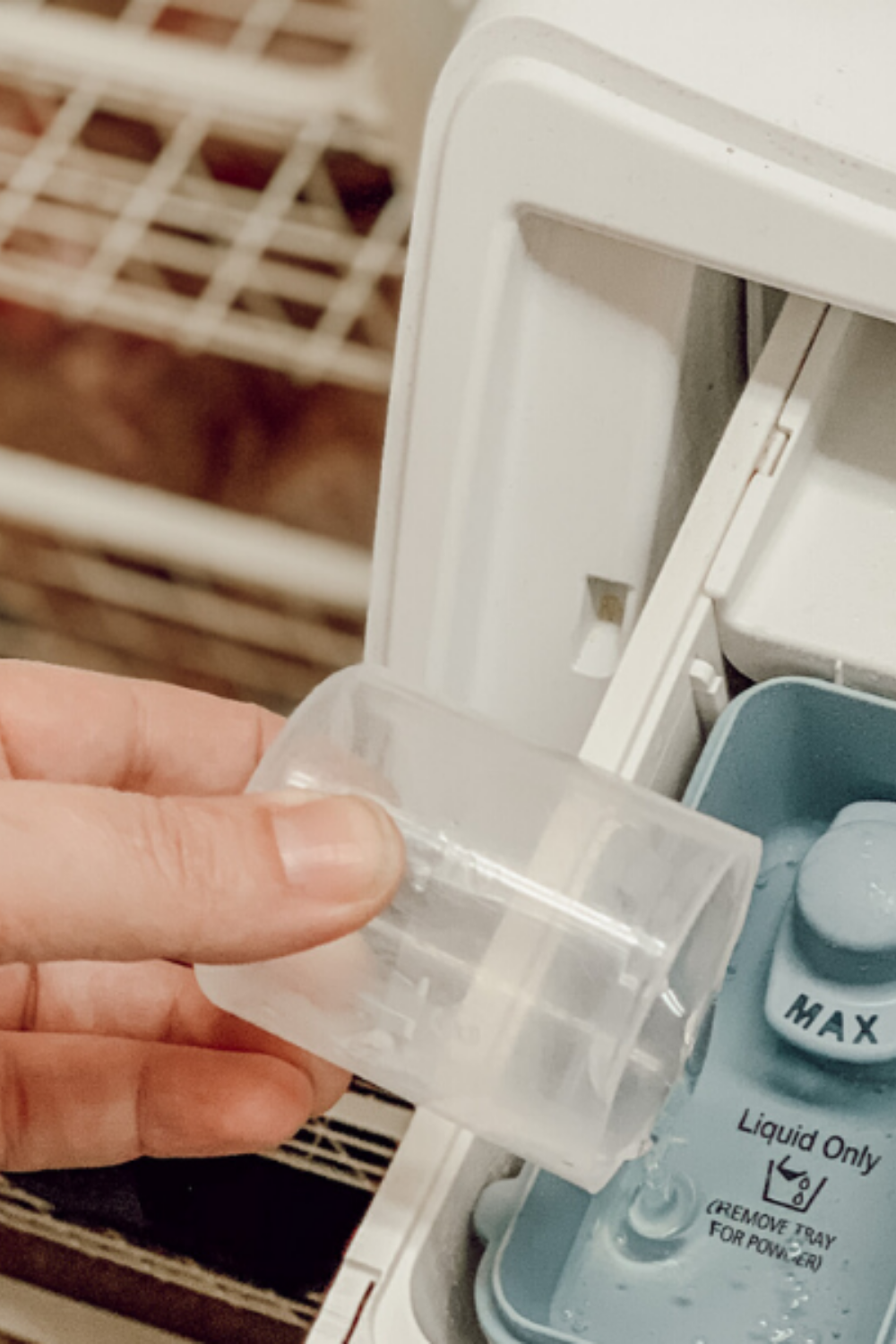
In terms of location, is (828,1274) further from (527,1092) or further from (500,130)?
(500,130)

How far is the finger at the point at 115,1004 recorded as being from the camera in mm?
609

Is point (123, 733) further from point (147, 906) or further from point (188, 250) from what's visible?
point (188, 250)

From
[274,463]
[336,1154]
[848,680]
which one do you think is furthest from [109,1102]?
[274,463]

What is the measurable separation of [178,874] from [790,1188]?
234mm

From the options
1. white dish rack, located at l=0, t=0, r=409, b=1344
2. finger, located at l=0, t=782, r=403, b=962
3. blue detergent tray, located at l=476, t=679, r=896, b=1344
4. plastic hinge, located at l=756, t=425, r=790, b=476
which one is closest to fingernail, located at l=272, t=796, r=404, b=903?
finger, located at l=0, t=782, r=403, b=962

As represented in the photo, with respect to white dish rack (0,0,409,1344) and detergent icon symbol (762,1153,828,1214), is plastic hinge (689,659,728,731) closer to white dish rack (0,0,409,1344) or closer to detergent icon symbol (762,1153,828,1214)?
detergent icon symbol (762,1153,828,1214)

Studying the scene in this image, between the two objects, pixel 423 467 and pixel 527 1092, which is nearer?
pixel 527 1092

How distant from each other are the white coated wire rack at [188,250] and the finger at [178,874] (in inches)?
25.6

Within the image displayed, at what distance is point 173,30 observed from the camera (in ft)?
4.13

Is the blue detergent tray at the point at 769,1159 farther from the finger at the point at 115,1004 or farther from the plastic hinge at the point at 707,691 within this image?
the finger at the point at 115,1004

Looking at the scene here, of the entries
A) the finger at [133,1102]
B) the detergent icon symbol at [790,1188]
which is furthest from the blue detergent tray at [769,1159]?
the finger at [133,1102]

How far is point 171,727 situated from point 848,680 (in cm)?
28

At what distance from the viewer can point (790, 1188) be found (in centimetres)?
48

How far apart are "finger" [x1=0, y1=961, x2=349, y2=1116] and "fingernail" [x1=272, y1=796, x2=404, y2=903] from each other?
8.2 inches
